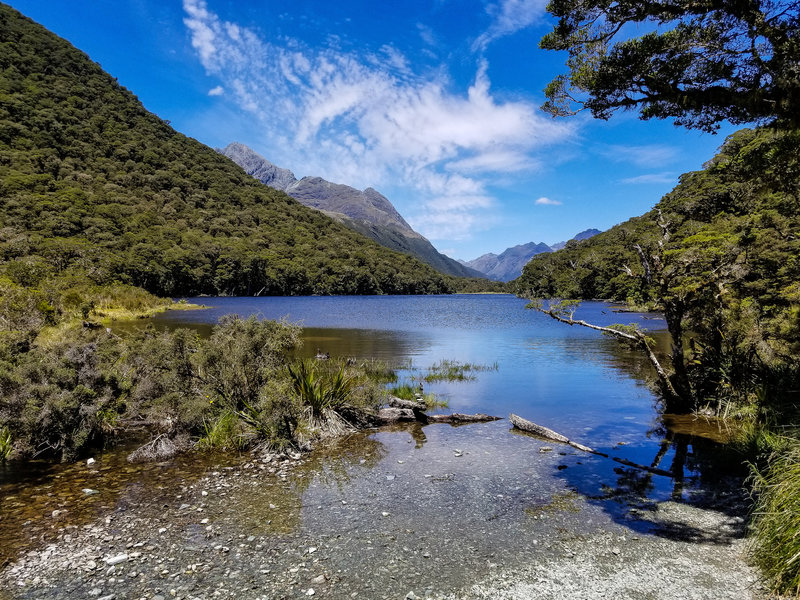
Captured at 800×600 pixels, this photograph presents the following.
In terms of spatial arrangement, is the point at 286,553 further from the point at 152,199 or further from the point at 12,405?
the point at 152,199

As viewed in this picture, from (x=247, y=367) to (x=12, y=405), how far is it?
606 centimetres

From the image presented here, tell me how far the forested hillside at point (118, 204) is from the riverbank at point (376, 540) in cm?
4646

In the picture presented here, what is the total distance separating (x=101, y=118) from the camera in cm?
15562

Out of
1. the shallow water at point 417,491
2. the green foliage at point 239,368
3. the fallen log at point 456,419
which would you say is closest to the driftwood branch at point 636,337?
the shallow water at point 417,491

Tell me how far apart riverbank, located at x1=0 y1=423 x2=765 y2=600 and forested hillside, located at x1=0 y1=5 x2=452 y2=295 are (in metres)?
46.5

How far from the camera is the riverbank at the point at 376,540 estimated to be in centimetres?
636

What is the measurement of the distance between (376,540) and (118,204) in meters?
140

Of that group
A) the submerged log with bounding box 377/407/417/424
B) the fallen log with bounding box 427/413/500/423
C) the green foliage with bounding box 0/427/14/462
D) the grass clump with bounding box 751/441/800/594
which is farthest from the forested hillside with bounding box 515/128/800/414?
the green foliage with bounding box 0/427/14/462

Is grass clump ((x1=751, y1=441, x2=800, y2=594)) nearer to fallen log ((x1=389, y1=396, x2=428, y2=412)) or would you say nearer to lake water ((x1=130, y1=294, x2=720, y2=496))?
lake water ((x1=130, y1=294, x2=720, y2=496))

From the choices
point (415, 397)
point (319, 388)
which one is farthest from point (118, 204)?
point (319, 388)

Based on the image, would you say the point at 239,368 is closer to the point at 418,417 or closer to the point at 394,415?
the point at 394,415

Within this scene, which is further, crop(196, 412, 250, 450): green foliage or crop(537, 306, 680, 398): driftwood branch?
crop(537, 306, 680, 398): driftwood branch

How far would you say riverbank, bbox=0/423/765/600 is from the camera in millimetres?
6355

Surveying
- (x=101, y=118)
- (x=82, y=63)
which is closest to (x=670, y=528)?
(x=101, y=118)
